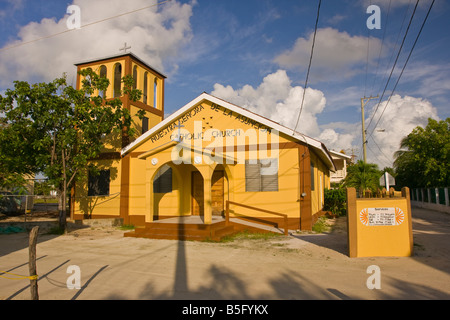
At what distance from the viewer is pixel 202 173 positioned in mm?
11711

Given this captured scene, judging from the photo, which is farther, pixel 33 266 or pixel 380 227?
pixel 380 227

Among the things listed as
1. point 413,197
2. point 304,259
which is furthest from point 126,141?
point 413,197

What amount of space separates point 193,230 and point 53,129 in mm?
7562

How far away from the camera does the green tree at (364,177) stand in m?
22.3

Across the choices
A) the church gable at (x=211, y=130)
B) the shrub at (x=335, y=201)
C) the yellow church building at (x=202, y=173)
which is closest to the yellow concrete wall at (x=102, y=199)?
the yellow church building at (x=202, y=173)

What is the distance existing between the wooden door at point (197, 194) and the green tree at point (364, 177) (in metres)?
12.3

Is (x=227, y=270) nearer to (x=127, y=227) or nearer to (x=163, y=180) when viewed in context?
(x=163, y=180)

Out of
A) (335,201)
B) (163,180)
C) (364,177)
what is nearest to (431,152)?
(364,177)

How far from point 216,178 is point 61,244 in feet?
22.4

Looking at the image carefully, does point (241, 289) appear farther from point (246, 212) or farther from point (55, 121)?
point (55, 121)

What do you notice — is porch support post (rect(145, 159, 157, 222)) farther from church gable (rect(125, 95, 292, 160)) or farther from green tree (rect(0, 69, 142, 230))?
green tree (rect(0, 69, 142, 230))

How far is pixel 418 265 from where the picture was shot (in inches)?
291

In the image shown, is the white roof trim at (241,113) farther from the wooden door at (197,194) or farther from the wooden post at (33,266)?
the wooden post at (33,266)

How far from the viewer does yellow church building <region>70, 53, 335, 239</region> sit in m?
12.4
